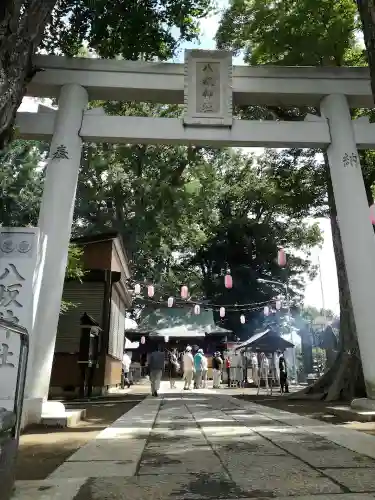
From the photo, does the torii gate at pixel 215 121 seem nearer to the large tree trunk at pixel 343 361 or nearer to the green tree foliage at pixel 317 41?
the green tree foliage at pixel 317 41

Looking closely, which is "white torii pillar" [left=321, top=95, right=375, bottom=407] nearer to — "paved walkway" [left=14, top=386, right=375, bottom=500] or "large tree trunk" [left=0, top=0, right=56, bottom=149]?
"paved walkway" [left=14, top=386, right=375, bottom=500]

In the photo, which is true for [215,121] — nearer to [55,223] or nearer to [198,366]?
[55,223]

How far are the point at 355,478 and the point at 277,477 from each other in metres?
0.50

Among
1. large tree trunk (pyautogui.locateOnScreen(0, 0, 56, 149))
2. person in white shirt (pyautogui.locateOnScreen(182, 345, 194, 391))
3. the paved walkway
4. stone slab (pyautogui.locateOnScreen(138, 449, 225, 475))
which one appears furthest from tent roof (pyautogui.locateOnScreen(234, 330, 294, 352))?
large tree trunk (pyautogui.locateOnScreen(0, 0, 56, 149))

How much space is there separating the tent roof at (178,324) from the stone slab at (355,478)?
22.1 m

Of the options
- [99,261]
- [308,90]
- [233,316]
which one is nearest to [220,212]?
[233,316]

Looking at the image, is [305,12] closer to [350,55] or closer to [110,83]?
[350,55]

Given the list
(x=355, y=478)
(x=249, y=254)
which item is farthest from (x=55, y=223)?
(x=249, y=254)

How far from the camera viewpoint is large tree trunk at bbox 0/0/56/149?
407 centimetres

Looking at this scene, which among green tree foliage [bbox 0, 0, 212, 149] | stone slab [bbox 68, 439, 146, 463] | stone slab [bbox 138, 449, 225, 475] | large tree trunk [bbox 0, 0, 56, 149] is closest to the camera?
stone slab [bbox 138, 449, 225, 475]

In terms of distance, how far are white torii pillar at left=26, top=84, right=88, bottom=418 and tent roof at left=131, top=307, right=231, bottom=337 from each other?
62.2 feet

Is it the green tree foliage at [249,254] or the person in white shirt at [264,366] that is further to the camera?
the green tree foliage at [249,254]

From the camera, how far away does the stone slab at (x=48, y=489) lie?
2.43 metres

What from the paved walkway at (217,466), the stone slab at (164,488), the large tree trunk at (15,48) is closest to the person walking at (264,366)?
the paved walkway at (217,466)
